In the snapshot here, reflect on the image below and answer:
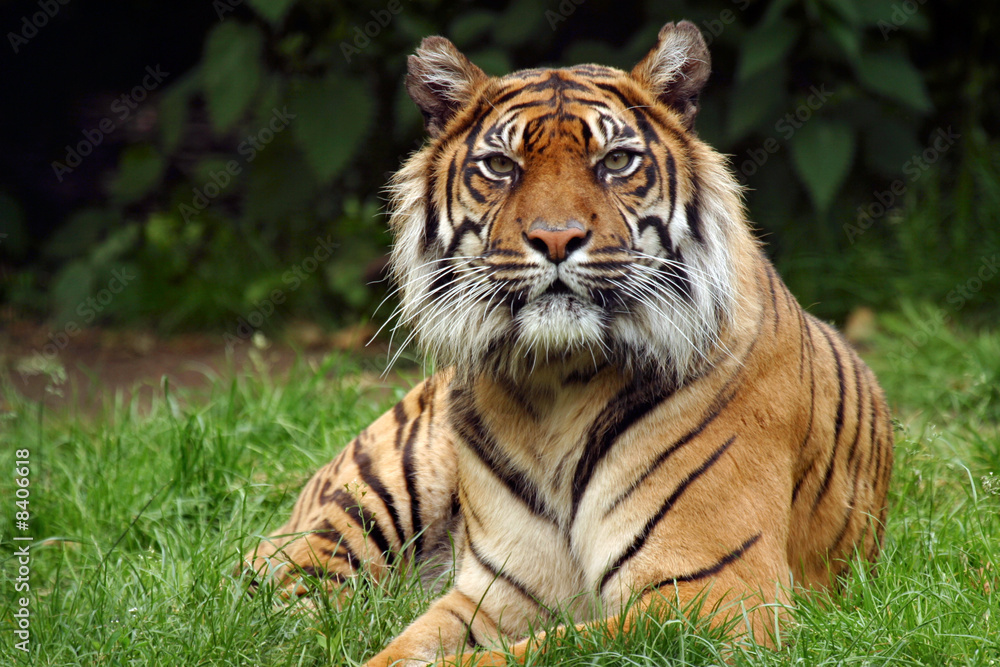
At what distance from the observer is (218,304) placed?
A: 6.79m

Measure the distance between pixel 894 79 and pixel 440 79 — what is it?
3.75 m

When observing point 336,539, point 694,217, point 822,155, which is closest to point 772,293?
point 694,217

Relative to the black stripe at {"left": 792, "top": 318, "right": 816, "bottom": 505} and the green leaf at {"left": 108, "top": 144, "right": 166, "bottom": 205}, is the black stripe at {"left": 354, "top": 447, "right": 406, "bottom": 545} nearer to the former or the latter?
the black stripe at {"left": 792, "top": 318, "right": 816, "bottom": 505}

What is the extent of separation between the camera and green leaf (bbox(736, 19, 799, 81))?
5449 millimetres

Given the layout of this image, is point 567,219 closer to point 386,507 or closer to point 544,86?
point 544,86

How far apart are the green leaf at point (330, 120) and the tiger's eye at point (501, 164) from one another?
343 centimetres

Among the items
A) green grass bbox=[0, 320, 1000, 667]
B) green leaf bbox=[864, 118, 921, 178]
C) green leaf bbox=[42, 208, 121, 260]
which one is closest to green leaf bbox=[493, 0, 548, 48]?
green leaf bbox=[864, 118, 921, 178]

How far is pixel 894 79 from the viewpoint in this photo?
18.5 feet

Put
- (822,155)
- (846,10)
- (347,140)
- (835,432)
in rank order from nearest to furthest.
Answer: (835,432) → (846,10) → (822,155) → (347,140)

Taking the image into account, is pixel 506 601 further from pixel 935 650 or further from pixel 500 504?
pixel 935 650

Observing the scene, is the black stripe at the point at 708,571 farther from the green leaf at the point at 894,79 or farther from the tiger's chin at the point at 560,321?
the green leaf at the point at 894,79

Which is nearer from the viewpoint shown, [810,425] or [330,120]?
[810,425]

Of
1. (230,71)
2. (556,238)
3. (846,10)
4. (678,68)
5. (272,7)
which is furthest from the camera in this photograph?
(230,71)

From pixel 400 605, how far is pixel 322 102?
12.8 ft
